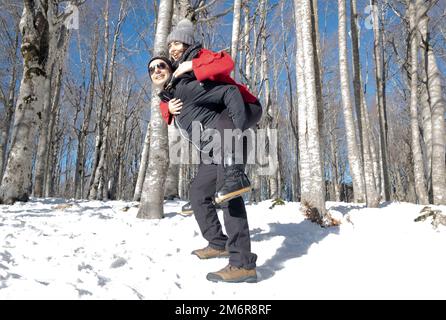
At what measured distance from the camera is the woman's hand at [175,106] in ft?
7.93

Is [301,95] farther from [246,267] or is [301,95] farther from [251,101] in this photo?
[246,267]

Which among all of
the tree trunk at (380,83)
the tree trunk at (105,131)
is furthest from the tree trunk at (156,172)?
the tree trunk at (105,131)

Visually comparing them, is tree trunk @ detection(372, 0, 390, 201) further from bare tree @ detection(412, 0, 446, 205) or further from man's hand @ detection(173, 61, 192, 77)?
man's hand @ detection(173, 61, 192, 77)

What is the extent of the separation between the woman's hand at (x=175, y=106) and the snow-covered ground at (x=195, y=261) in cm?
119

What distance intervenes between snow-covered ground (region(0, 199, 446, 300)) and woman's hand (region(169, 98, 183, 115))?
1.19 metres

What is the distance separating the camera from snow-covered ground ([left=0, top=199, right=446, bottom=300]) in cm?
182

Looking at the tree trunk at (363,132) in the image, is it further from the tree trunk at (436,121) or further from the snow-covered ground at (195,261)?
the snow-covered ground at (195,261)

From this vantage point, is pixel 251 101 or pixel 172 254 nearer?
pixel 251 101

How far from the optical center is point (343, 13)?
735cm

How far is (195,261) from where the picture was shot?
2523 mm

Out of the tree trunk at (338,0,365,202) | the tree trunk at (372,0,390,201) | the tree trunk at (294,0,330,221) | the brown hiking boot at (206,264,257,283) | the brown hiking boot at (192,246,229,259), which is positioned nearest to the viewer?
the brown hiking boot at (206,264,257,283)

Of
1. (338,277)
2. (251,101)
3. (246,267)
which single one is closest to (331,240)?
(338,277)

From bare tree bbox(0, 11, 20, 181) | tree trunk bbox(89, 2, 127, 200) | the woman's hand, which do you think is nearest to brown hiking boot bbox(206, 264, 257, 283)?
the woman's hand

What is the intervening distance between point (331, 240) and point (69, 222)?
10.2ft
